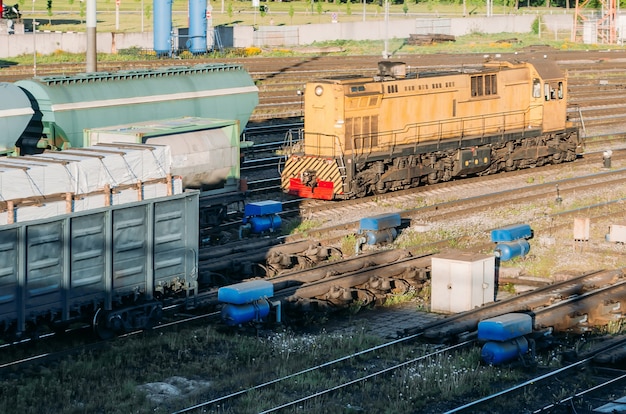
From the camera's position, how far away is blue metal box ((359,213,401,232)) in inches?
1008

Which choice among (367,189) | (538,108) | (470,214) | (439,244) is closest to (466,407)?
(439,244)

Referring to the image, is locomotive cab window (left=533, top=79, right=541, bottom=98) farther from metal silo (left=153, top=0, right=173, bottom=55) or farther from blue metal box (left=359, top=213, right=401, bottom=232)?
metal silo (left=153, top=0, right=173, bottom=55)

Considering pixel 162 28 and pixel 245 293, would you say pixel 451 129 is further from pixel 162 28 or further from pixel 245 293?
pixel 162 28

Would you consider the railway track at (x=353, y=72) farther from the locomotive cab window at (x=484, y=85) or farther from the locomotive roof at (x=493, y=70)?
the locomotive cab window at (x=484, y=85)

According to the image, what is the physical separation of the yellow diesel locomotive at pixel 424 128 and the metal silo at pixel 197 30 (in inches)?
1053

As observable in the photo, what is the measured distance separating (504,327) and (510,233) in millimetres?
8024

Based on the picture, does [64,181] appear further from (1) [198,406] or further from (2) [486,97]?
(2) [486,97]

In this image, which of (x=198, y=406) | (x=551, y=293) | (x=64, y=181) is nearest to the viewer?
(x=198, y=406)

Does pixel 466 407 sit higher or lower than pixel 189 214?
lower

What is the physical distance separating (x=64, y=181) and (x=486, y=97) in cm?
2115

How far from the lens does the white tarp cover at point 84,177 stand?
54.2 feet

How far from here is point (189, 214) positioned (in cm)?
1911

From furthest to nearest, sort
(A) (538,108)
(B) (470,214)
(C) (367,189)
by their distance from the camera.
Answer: (A) (538,108) < (C) (367,189) < (B) (470,214)

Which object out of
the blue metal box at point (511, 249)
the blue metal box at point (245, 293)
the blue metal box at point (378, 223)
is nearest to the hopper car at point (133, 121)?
the blue metal box at point (378, 223)
